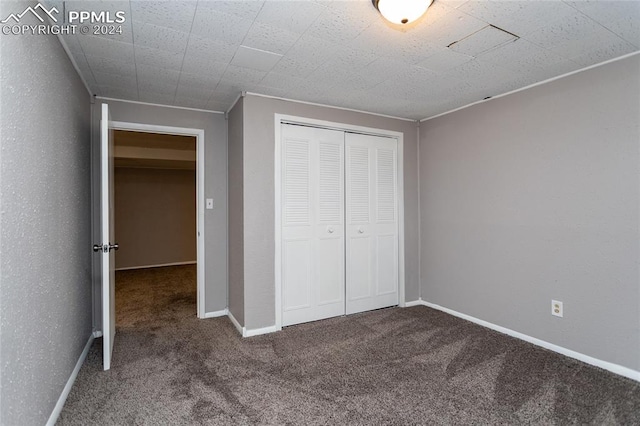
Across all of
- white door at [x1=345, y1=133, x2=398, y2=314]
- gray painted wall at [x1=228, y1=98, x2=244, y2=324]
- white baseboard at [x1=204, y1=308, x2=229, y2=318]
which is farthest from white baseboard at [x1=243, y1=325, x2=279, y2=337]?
white door at [x1=345, y1=133, x2=398, y2=314]

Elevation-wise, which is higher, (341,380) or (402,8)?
(402,8)

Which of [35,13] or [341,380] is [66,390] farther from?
[35,13]

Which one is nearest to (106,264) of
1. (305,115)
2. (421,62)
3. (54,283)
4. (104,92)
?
(54,283)

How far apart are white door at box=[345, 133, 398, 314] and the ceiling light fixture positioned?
188cm

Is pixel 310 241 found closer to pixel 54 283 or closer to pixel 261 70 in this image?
pixel 261 70

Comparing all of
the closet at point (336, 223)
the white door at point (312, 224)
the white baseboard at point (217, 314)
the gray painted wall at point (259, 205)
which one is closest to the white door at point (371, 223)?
the closet at point (336, 223)

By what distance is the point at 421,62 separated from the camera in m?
2.36

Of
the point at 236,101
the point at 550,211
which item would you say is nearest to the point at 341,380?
the point at 550,211

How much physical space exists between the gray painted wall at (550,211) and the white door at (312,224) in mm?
1223

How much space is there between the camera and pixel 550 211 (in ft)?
8.70

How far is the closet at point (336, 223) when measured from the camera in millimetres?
3203

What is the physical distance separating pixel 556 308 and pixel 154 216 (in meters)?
6.76

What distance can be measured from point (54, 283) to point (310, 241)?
2.07m

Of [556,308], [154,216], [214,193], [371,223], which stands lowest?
[556,308]
